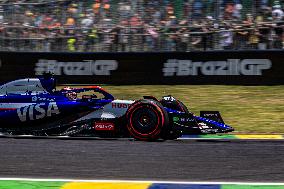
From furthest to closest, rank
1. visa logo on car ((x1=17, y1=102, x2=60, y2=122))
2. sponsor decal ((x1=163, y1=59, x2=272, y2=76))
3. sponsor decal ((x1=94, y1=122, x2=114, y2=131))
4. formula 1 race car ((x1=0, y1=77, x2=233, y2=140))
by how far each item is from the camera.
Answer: sponsor decal ((x1=163, y1=59, x2=272, y2=76)) < visa logo on car ((x1=17, y1=102, x2=60, y2=122)) < sponsor decal ((x1=94, y1=122, x2=114, y2=131)) < formula 1 race car ((x1=0, y1=77, x2=233, y2=140))

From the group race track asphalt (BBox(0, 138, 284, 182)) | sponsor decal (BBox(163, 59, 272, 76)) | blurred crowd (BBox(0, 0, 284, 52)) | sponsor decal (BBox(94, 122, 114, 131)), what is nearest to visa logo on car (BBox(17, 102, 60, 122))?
race track asphalt (BBox(0, 138, 284, 182))

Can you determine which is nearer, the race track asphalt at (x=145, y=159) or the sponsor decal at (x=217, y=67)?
the race track asphalt at (x=145, y=159)

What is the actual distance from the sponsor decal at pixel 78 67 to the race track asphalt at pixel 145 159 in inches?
294

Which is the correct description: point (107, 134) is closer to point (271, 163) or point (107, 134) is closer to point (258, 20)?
point (271, 163)

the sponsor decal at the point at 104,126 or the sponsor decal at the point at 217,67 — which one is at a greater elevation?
the sponsor decal at the point at 104,126

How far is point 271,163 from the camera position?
6875 mm

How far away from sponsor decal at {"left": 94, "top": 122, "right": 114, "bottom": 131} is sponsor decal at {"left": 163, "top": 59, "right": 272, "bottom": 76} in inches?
277

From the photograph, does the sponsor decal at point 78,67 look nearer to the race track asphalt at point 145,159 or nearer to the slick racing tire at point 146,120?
the race track asphalt at point 145,159

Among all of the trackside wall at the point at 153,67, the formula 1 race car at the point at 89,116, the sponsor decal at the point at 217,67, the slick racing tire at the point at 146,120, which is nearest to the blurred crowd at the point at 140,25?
the trackside wall at the point at 153,67

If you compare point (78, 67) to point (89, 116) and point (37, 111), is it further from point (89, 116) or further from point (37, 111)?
point (89, 116)

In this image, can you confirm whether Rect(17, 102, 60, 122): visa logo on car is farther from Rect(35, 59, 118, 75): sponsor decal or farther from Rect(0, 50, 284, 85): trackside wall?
Rect(35, 59, 118, 75): sponsor decal

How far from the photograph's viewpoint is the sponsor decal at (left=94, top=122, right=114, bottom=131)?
8858 millimetres

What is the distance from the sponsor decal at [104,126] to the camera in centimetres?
886

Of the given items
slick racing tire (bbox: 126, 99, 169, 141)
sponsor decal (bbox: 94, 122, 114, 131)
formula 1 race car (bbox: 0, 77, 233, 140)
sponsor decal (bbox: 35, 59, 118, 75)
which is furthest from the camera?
sponsor decal (bbox: 35, 59, 118, 75)
